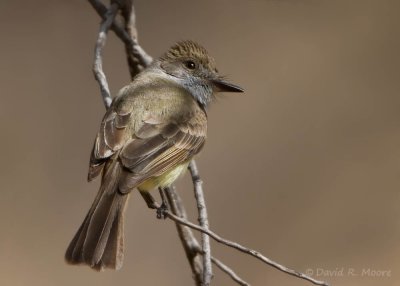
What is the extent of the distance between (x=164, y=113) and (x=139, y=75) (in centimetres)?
46

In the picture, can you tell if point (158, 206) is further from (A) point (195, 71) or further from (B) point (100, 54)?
(A) point (195, 71)

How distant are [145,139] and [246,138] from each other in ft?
6.28

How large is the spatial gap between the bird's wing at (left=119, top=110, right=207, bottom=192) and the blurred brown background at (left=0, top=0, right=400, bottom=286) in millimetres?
1234

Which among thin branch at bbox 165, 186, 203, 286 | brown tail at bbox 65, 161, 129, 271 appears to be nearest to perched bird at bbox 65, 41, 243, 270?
brown tail at bbox 65, 161, 129, 271

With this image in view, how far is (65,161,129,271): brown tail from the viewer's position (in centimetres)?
333

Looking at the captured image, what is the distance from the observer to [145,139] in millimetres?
3711

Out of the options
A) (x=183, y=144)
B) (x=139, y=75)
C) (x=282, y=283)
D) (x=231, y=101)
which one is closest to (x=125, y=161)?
(x=183, y=144)

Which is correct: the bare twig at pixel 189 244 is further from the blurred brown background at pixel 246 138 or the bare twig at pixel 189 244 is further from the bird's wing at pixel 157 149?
the blurred brown background at pixel 246 138

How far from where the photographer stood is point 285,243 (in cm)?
520

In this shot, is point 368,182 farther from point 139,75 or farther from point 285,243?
point 139,75

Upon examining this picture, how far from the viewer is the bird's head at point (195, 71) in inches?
174

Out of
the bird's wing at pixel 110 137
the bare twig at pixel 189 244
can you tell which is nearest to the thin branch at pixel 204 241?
the bare twig at pixel 189 244

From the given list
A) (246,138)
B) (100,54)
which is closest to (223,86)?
(100,54)

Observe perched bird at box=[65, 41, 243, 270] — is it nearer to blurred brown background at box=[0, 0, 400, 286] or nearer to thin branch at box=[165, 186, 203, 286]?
thin branch at box=[165, 186, 203, 286]
